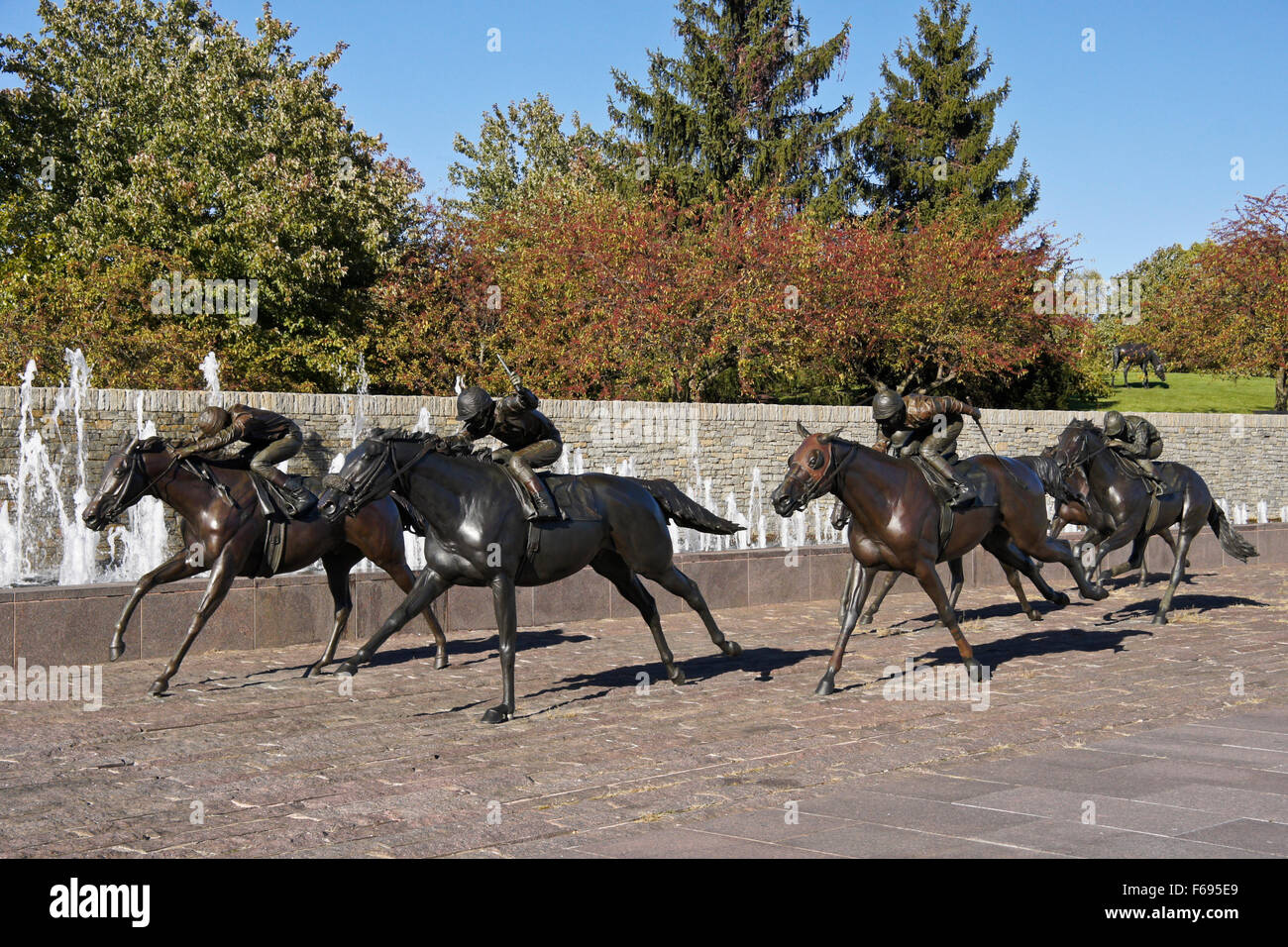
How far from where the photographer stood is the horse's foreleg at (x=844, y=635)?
10836mm

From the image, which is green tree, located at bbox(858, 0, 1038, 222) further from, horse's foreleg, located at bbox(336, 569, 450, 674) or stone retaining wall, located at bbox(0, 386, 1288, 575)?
horse's foreleg, located at bbox(336, 569, 450, 674)

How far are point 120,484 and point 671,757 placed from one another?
5.55 m

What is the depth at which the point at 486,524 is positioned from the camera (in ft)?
32.9

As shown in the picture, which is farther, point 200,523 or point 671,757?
point 200,523

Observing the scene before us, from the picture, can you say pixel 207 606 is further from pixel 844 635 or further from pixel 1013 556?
pixel 1013 556

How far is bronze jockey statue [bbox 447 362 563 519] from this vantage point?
1016 centimetres

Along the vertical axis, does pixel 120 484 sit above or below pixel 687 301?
below

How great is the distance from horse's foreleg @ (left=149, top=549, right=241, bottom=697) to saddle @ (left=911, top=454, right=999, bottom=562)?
19.4ft

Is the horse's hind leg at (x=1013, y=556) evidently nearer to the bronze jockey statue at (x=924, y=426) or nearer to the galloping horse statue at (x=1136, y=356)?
the bronze jockey statue at (x=924, y=426)

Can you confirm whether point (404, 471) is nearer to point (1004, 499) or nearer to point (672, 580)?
point (672, 580)

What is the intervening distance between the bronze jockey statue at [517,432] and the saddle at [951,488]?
330 cm

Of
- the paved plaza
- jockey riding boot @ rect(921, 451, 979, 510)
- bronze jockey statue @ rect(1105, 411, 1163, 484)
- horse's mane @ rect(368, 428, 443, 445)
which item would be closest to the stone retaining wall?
jockey riding boot @ rect(921, 451, 979, 510)

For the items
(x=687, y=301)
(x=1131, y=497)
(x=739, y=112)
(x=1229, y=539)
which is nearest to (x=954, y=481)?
(x=1131, y=497)

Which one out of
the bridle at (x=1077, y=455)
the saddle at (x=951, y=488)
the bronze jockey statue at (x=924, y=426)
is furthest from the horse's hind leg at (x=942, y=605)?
the bridle at (x=1077, y=455)
